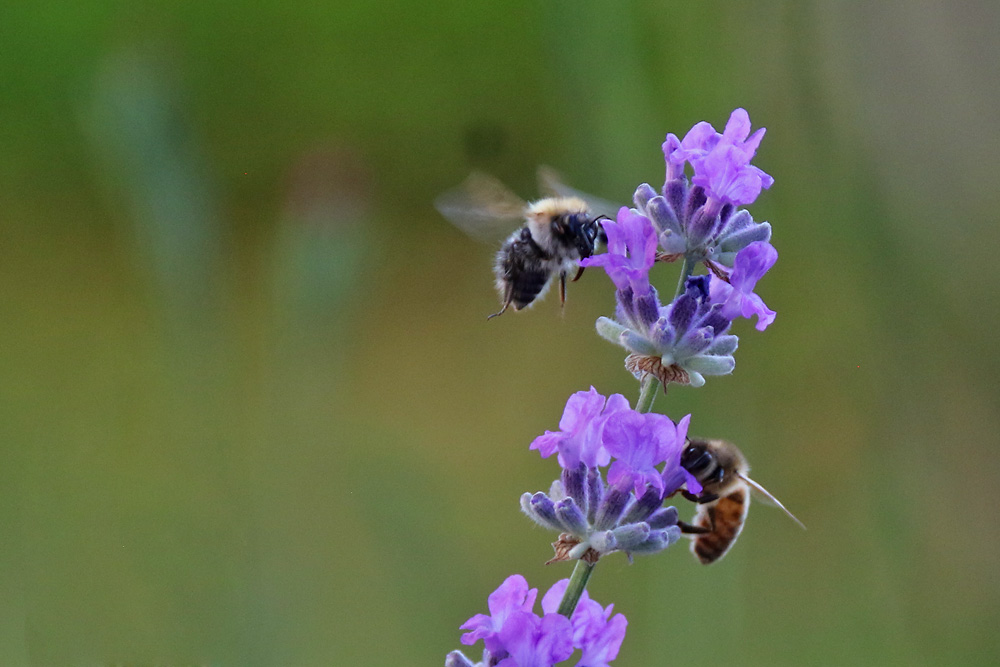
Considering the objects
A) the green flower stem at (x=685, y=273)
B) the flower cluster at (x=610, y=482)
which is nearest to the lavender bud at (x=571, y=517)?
the flower cluster at (x=610, y=482)

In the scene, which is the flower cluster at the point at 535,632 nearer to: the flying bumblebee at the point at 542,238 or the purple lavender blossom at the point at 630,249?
the purple lavender blossom at the point at 630,249

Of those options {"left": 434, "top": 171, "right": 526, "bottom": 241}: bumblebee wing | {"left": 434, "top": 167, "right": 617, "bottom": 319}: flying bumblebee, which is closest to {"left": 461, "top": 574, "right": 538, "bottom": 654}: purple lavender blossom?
{"left": 434, "top": 167, "right": 617, "bottom": 319}: flying bumblebee

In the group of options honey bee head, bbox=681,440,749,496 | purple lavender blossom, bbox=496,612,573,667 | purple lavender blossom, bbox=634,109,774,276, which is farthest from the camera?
honey bee head, bbox=681,440,749,496

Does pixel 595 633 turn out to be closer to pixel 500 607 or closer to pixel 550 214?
pixel 500 607

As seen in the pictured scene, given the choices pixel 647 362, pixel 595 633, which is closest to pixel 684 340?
pixel 647 362

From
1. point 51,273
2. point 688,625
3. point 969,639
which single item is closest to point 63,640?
point 688,625

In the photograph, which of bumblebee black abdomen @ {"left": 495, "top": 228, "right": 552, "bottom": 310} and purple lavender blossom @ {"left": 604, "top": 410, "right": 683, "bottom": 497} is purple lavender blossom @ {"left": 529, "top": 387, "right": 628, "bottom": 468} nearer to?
purple lavender blossom @ {"left": 604, "top": 410, "right": 683, "bottom": 497}
